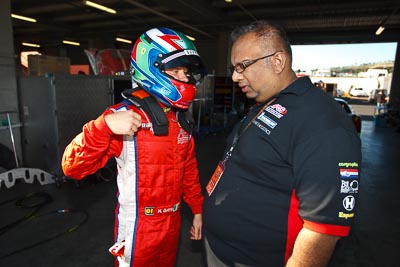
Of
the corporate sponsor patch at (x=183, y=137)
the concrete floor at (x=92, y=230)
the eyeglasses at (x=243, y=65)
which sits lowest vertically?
the concrete floor at (x=92, y=230)

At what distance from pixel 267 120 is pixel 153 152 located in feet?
1.99

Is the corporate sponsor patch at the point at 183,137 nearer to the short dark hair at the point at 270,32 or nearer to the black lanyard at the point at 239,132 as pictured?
the black lanyard at the point at 239,132

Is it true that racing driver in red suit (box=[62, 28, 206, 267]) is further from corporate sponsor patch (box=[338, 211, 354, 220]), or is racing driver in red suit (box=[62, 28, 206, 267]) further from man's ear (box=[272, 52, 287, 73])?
corporate sponsor patch (box=[338, 211, 354, 220])

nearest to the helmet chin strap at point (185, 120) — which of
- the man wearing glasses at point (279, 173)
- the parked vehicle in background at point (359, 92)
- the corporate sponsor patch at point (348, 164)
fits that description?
the man wearing glasses at point (279, 173)

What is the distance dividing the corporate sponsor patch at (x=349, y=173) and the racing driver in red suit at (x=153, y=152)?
812mm

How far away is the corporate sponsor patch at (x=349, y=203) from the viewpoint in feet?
3.01

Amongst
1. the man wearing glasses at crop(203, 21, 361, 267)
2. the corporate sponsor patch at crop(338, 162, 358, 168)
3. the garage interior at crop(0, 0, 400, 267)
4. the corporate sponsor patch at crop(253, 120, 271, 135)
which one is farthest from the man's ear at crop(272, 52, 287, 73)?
the garage interior at crop(0, 0, 400, 267)

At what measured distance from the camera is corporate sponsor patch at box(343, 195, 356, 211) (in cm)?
92

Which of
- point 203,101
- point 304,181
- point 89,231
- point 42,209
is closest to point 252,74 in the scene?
point 304,181

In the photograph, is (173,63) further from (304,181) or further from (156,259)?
(156,259)

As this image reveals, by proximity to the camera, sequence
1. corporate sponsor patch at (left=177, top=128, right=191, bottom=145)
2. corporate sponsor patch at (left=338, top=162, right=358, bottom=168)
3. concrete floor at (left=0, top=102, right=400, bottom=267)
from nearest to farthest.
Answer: corporate sponsor patch at (left=338, top=162, right=358, bottom=168) → corporate sponsor patch at (left=177, top=128, right=191, bottom=145) → concrete floor at (left=0, top=102, right=400, bottom=267)

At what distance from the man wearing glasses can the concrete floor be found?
0.36m

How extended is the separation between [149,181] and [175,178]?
153 millimetres

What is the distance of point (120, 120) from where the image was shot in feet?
3.91
